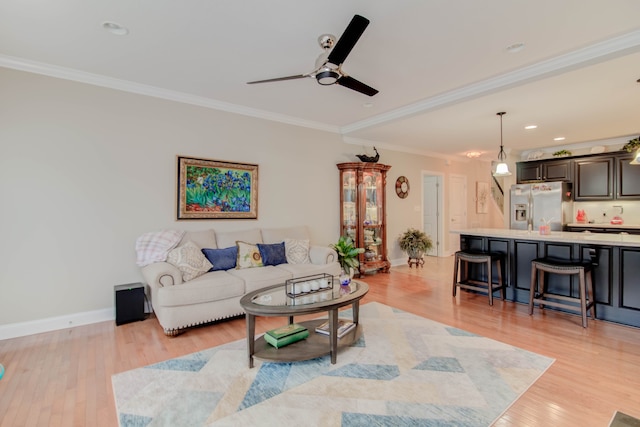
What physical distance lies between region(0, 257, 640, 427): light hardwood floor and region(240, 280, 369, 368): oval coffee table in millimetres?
678

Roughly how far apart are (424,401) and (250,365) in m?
1.27

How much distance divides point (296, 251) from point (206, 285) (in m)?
1.51

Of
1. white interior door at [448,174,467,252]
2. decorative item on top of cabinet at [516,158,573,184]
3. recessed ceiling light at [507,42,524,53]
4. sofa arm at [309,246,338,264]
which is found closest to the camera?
recessed ceiling light at [507,42,524,53]

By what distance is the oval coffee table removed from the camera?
2274 mm

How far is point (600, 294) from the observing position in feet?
11.3

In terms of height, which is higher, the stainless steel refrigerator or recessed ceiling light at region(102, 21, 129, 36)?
recessed ceiling light at region(102, 21, 129, 36)

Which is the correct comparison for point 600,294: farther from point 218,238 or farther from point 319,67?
point 218,238

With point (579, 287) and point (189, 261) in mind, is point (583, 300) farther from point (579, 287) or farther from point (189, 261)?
point (189, 261)

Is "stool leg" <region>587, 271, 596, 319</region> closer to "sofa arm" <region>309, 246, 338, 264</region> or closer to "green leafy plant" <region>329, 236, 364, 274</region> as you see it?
"green leafy plant" <region>329, 236, 364, 274</region>

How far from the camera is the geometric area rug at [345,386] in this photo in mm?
1832

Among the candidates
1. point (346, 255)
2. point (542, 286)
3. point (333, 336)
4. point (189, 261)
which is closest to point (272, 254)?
point (189, 261)

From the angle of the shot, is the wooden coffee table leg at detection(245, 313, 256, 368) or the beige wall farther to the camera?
the beige wall

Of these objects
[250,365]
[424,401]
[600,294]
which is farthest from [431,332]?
[600,294]

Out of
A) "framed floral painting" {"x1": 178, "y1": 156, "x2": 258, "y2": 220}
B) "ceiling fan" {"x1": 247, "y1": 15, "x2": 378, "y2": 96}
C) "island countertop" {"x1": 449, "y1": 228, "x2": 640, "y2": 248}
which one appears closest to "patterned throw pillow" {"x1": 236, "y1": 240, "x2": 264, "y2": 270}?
"framed floral painting" {"x1": 178, "y1": 156, "x2": 258, "y2": 220}
